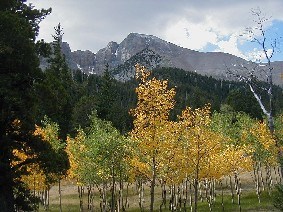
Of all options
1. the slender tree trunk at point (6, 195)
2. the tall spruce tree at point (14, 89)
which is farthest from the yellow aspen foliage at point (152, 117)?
the slender tree trunk at point (6, 195)

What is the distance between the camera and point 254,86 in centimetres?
2767

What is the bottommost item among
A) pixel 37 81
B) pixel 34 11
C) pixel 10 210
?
pixel 10 210

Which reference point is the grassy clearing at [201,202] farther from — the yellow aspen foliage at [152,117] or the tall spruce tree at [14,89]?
the tall spruce tree at [14,89]

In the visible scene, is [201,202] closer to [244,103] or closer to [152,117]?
[152,117]

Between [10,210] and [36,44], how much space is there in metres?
9.83

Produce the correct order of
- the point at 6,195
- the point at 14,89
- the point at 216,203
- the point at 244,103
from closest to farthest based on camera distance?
the point at 14,89 → the point at 6,195 → the point at 216,203 → the point at 244,103

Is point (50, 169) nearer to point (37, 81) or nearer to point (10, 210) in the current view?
point (10, 210)

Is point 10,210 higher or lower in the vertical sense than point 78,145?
lower

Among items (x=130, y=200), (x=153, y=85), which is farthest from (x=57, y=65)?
(x=153, y=85)

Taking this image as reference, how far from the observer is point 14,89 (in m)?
19.9

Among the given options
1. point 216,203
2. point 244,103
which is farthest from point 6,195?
point 244,103

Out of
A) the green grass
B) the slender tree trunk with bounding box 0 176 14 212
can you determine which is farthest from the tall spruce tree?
the green grass

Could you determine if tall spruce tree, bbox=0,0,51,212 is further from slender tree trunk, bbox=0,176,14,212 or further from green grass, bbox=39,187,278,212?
green grass, bbox=39,187,278,212

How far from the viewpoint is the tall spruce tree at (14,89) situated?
62.7 feet
